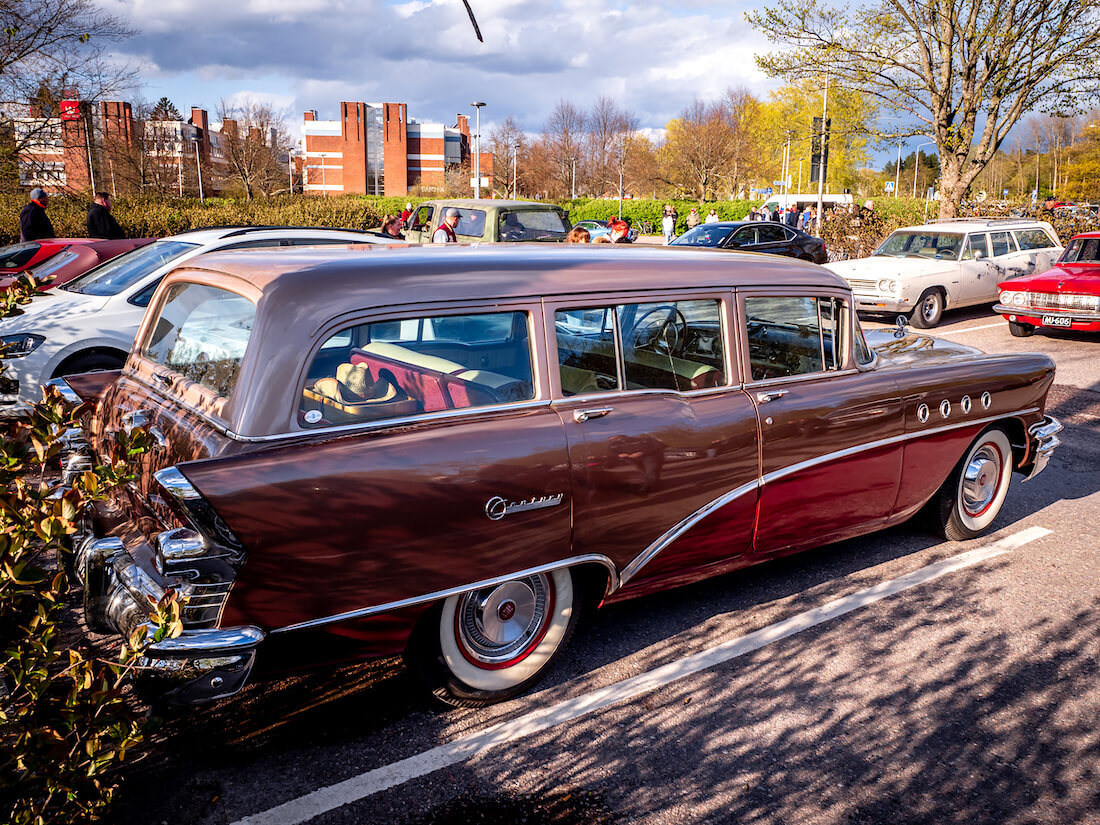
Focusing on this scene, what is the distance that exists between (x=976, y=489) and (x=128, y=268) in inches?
288

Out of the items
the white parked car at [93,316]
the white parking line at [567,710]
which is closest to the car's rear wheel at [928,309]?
the white parking line at [567,710]

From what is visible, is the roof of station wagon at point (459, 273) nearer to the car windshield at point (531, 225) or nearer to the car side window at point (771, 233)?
the car windshield at point (531, 225)

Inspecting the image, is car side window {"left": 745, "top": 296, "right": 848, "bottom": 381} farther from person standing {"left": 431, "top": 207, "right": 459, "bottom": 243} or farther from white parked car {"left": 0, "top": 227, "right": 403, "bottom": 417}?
person standing {"left": 431, "top": 207, "right": 459, "bottom": 243}

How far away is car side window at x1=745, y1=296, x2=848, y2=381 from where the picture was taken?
13.5 ft

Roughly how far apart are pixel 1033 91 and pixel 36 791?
27167 mm

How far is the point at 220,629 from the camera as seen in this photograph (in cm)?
268

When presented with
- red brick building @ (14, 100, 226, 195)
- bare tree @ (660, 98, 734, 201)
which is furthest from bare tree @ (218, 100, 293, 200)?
bare tree @ (660, 98, 734, 201)

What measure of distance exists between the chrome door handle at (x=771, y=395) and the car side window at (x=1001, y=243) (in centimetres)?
1332

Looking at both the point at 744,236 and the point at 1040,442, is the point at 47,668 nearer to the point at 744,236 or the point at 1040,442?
the point at 1040,442

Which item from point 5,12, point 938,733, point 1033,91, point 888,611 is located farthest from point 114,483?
point 1033,91

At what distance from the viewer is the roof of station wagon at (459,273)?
9.78ft

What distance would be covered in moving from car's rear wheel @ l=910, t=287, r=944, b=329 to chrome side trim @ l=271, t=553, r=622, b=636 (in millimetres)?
12154

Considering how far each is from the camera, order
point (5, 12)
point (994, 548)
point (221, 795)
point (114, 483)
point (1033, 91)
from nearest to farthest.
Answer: point (114, 483)
point (221, 795)
point (994, 548)
point (5, 12)
point (1033, 91)

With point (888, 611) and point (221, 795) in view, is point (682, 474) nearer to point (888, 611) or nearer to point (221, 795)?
point (888, 611)
